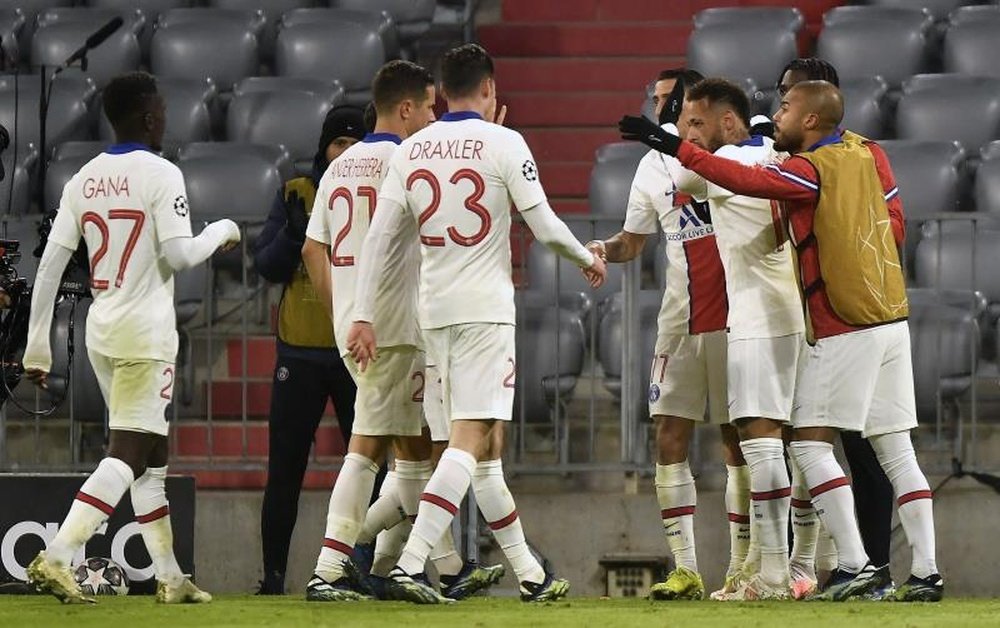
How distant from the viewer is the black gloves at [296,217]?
27.9 ft

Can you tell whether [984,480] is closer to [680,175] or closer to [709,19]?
[680,175]

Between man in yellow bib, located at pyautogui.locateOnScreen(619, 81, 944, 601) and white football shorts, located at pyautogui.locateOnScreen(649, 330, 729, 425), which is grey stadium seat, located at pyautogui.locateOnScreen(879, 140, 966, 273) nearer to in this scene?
white football shorts, located at pyautogui.locateOnScreen(649, 330, 729, 425)

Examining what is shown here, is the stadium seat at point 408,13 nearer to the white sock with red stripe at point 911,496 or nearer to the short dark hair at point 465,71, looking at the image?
the short dark hair at point 465,71

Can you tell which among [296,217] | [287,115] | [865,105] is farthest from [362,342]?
[865,105]

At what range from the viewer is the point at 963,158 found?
10547 mm

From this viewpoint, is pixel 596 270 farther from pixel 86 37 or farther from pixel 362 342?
pixel 86 37

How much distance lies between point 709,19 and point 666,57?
2.29 feet

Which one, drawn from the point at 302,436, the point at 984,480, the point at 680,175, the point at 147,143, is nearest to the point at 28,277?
the point at 302,436

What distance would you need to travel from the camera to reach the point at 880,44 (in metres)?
11.8

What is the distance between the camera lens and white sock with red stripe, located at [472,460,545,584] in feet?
23.9

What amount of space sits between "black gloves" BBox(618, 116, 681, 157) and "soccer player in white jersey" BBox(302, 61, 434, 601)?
0.90 metres

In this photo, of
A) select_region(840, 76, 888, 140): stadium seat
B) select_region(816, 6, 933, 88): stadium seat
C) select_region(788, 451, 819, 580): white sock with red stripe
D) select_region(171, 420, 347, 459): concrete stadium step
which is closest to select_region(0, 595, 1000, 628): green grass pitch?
select_region(788, 451, 819, 580): white sock with red stripe

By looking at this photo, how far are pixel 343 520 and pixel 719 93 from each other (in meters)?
2.16

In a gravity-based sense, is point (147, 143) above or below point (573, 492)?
above
